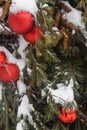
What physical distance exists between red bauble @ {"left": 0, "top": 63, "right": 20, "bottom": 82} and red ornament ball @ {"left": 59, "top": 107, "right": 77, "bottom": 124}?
28cm

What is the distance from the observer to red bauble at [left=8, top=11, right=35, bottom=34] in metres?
1.36

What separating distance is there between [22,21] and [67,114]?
54cm

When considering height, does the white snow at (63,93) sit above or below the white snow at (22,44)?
below

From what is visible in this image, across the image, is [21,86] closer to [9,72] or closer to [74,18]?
[9,72]

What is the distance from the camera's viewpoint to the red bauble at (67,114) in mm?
1635

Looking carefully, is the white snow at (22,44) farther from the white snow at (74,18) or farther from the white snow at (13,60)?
the white snow at (74,18)

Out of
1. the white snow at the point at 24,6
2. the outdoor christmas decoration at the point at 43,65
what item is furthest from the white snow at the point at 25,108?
the white snow at the point at 24,6

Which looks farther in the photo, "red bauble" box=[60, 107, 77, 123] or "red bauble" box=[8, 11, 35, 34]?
"red bauble" box=[60, 107, 77, 123]

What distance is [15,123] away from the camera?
5.80ft

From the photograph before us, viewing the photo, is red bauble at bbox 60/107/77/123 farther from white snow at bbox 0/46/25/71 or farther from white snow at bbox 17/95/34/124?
white snow at bbox 0/46/25/71

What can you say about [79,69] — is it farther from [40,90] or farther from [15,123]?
[15,123]

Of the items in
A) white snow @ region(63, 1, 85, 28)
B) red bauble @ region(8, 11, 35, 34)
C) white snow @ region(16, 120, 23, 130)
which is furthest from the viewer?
white snow @ region(16, 120, 23, 130)

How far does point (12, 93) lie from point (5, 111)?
0.10m

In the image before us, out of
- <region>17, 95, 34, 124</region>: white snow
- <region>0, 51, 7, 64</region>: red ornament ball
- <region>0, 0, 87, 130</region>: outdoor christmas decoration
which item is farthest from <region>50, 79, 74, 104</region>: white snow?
<region>0, 51, 7, 64</region>: red ornament ball
